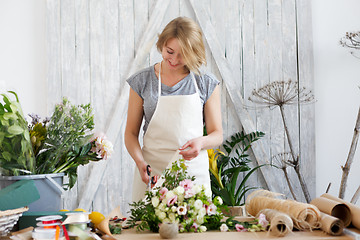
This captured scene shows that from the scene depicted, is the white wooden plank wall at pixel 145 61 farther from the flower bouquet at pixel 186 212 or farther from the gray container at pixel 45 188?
the flower bouquet at pixel 186 212

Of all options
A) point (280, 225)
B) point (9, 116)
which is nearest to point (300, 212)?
point (280, 225)

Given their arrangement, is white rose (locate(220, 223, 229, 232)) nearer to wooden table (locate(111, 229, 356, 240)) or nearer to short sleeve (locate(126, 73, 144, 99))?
wooden table (locate(111, 229, 356, 240))

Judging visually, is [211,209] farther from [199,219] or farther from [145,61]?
[145,61]

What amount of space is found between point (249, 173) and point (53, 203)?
2.02m

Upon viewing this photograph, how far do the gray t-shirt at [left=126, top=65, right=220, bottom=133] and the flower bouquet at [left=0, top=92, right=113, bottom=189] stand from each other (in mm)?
542

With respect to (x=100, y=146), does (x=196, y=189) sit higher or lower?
lower

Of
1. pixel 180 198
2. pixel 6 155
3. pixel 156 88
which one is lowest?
pixel 180 198

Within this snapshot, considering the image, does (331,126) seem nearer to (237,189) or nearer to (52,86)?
(237,189)

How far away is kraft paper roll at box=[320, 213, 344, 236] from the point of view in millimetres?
1188

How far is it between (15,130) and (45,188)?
0.74ft

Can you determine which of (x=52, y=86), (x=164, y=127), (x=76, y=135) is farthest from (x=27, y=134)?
(x=52, y=86)

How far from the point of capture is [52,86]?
10.8ft

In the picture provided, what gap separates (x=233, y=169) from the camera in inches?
125

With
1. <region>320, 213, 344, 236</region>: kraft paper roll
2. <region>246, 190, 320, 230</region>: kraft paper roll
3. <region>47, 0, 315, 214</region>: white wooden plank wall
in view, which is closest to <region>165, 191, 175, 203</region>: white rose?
<region>246, 190, 320, 230</region>: kraft paper roll
